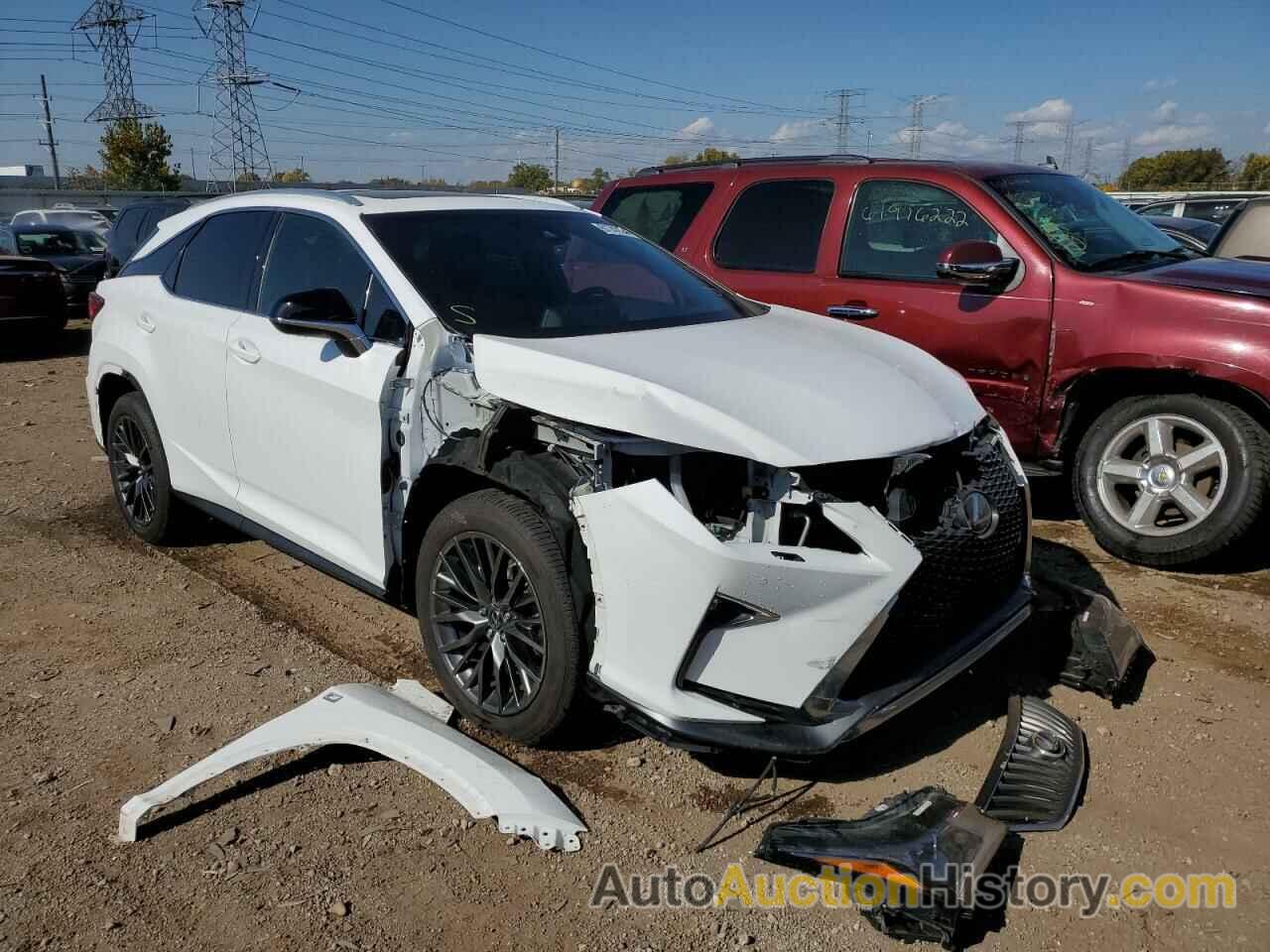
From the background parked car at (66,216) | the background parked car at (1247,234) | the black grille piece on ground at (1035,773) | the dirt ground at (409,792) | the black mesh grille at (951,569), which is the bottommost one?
the dirt ground at (409,792)

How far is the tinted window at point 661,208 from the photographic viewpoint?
655 centimetres

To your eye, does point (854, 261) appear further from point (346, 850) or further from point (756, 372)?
point (346, 850)

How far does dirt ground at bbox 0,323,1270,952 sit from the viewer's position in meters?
2.62

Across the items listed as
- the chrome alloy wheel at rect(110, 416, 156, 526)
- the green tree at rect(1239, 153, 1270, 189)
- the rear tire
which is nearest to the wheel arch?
the rear tire

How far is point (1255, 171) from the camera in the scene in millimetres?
55625

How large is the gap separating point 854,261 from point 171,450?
3.75m

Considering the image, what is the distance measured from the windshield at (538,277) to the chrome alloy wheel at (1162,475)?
207 centimetres

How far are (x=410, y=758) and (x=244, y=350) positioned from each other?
198 cm

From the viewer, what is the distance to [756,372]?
3238mm

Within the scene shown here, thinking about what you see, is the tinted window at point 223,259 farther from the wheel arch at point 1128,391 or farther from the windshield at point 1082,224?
the wheel arch at point 1128,391

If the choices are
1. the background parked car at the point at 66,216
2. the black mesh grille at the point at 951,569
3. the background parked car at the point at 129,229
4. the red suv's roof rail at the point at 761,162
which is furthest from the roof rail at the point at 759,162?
the background parked car at the point at 66,216

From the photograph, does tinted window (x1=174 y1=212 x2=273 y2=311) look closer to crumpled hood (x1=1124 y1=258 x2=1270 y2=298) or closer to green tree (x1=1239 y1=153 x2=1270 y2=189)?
crumpled hood (x1=1124 y1=258 x2=1270 y2=298)

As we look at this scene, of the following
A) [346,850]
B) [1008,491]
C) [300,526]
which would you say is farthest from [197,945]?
[1008,491]

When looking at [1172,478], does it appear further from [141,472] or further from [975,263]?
[141,472]
